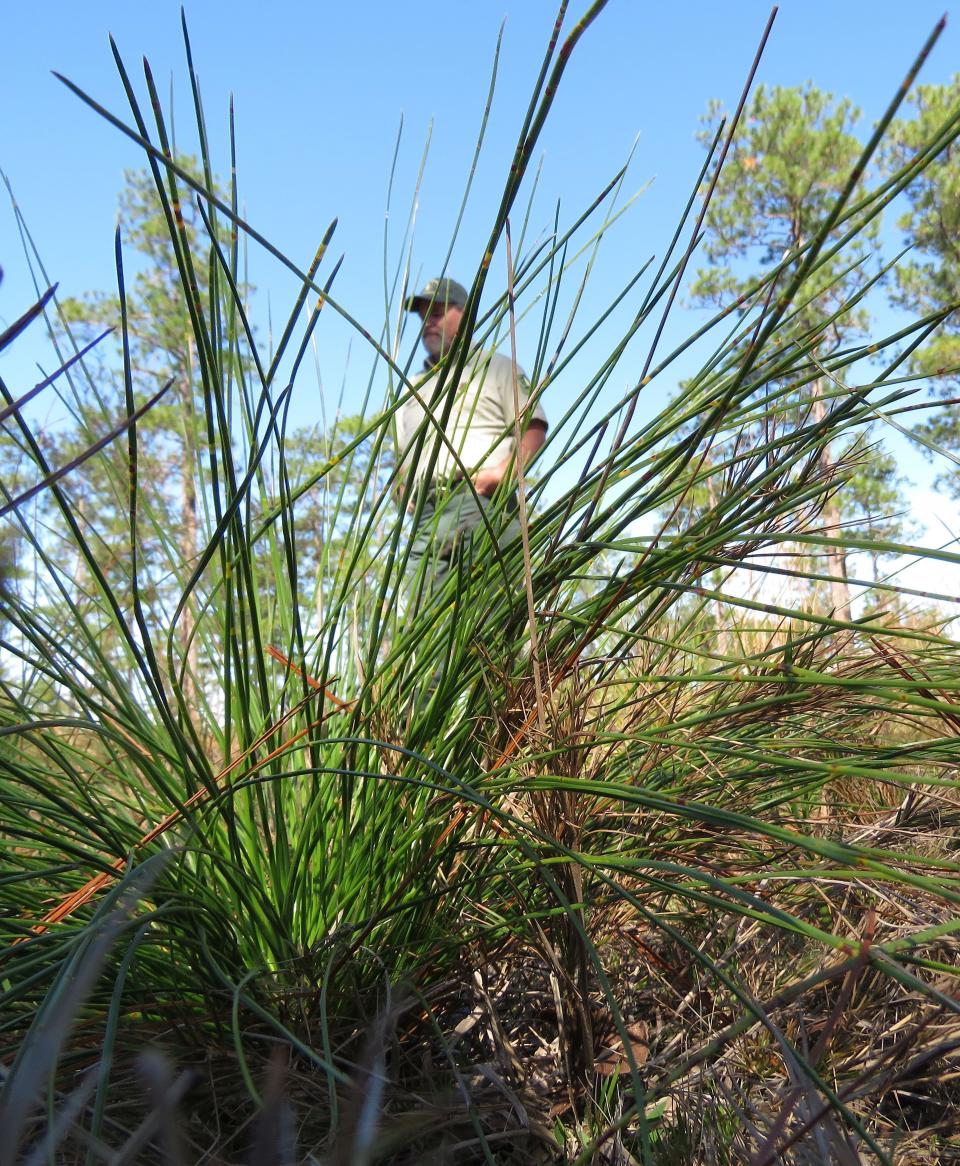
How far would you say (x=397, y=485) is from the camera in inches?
46.3

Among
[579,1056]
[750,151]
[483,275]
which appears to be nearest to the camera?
[483,275]

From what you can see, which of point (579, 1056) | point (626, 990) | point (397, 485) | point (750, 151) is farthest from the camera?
point (750, 151)

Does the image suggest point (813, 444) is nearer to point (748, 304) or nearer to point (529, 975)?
point (748, 304)

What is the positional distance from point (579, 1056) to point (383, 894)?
270 mm

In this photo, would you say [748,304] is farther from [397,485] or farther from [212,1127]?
[212,1127]

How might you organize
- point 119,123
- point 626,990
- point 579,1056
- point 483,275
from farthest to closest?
1. point 626,990
2. point 579,1056
3. point 483,275
4. point 119,123

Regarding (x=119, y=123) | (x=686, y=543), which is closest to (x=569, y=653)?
(x=686, y=543)

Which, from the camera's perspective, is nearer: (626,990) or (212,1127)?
(212,1127)

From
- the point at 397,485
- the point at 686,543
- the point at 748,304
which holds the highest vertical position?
the point at 748,304

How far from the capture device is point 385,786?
953mm

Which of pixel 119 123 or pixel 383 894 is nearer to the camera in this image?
pixel 119 123

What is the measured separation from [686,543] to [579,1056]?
1.84 feet

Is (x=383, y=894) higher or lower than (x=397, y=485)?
lower

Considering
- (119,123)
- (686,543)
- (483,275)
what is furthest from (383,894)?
(119,123)
